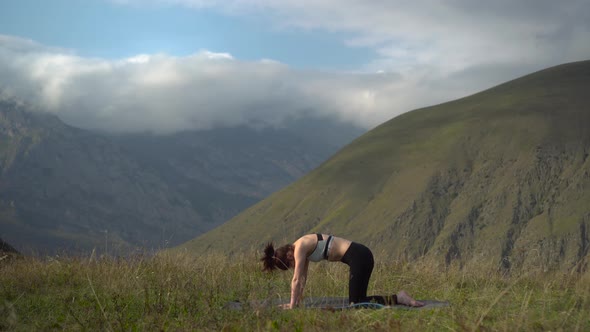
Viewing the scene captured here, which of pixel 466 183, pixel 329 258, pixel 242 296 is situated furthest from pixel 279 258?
pixel 466 183

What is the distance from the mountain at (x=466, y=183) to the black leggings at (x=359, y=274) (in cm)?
9444

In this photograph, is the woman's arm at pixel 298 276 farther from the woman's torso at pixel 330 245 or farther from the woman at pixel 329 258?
the woman's torso at pixel 330 245

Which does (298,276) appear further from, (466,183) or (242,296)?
(466,183)

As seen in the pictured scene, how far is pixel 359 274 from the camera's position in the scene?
9438 mm

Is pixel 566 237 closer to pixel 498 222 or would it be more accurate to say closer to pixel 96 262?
pixel 498 222

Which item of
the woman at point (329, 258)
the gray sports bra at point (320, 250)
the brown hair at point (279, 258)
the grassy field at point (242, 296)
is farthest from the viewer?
the gray sports bra at point (320, 250)

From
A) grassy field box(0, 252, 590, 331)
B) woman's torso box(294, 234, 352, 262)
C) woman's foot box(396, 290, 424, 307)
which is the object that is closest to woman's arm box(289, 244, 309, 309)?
woman's torso box(294, 234, 352, 262)

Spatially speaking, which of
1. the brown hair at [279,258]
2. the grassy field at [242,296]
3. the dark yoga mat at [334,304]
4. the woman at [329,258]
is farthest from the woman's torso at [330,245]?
the grassy field at [242,296]

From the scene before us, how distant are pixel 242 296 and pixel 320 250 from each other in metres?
1.52

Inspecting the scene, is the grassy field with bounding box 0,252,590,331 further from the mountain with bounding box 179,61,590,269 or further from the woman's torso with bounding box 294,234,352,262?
the mountain with bounding box 179,61,590,269

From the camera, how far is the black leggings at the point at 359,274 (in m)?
9.26

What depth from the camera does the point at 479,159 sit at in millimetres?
152500

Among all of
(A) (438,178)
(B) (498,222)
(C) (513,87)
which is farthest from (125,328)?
(C) (513,87)

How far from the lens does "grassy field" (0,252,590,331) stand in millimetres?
7164
